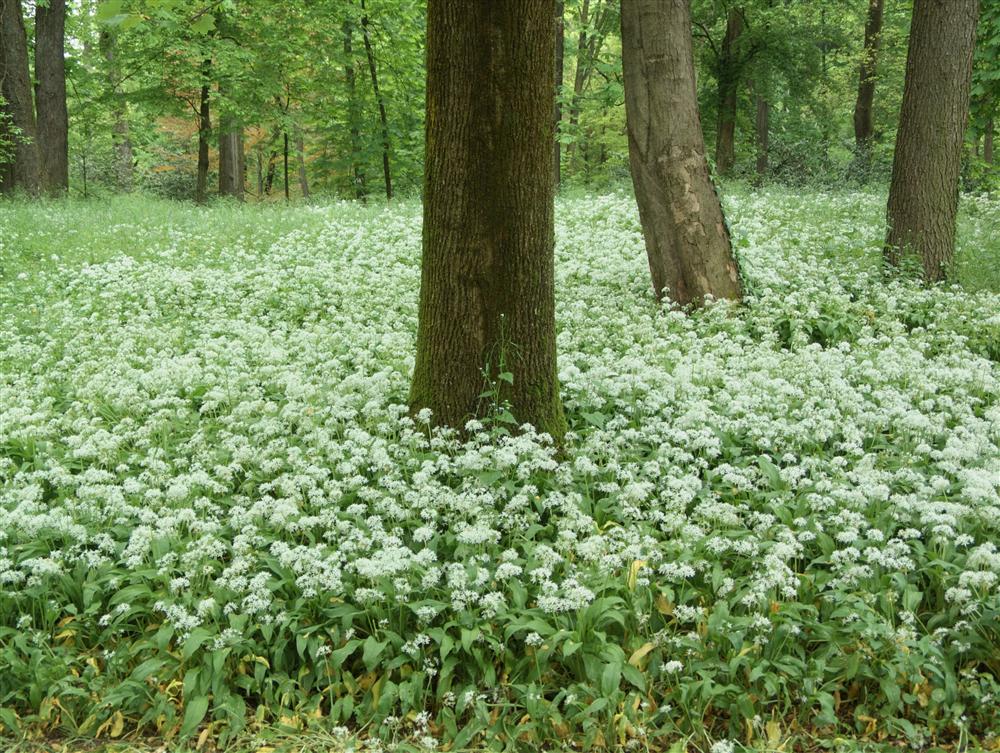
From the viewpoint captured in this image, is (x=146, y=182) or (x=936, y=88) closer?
(x=936, y=88)

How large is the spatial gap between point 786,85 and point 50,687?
22.4m

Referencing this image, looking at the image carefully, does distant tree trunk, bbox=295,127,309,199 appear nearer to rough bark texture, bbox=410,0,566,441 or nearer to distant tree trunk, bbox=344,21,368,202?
distant tree trunk, bbox=344,21,368,202

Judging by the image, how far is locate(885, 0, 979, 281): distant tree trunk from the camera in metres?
8.29

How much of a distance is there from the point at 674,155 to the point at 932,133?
9.82ft

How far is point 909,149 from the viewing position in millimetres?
8602

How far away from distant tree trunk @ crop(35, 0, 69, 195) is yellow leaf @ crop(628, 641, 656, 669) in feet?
57.1

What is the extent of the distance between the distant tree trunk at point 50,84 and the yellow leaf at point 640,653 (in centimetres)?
1740

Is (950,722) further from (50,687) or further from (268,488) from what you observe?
(50,687)

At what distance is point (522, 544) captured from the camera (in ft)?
14.1

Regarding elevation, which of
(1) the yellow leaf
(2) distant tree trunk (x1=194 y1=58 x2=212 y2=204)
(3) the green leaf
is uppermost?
(2) distant tree trunk (x1=194 y1=58 x2=212 y2=204)

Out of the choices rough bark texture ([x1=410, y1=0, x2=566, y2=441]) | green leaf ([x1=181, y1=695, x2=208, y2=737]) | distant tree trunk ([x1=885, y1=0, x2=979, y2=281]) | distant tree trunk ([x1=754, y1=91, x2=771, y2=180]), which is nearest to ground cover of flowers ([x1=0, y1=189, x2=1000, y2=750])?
green leaf ([x1=181, y1=695, x2=208, y2=737])

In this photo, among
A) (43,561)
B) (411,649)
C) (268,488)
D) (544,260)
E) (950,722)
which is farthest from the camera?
(544,260)

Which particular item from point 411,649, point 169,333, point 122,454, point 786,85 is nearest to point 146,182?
point 786,85

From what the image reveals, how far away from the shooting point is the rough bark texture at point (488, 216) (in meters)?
4.79
